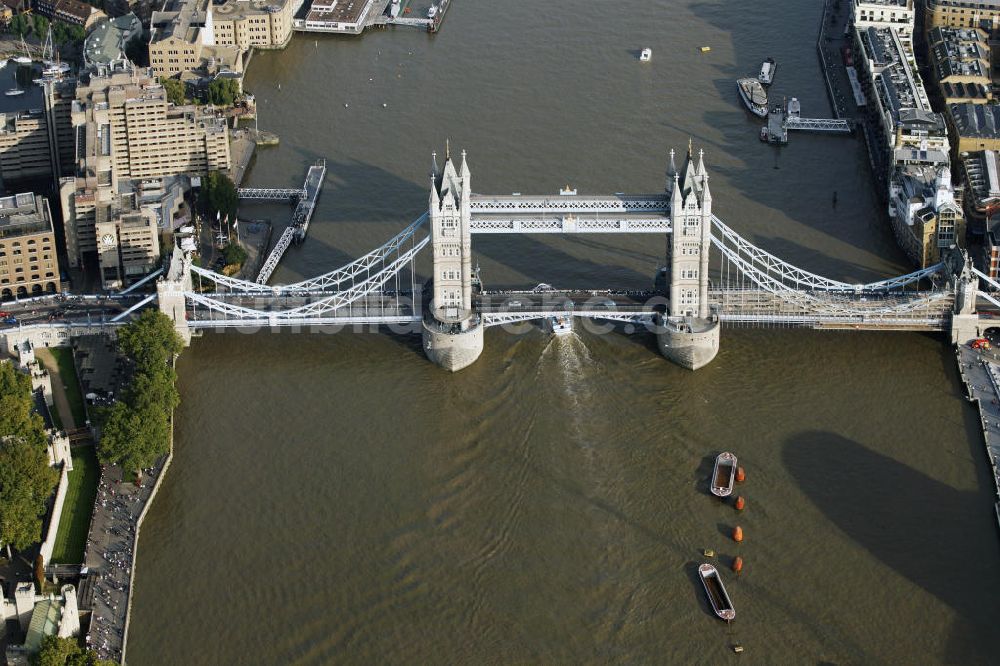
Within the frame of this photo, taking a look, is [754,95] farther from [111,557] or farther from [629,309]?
[111,557]

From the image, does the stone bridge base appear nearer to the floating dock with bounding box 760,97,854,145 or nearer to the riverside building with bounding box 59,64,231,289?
the riverside building with bounding box 59,64,231,289

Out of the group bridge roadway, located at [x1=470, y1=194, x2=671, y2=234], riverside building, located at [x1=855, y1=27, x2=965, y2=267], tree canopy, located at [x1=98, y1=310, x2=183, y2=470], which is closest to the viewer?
tree canopy, located at [x1=98, y1=310, x2=183, y2=470]

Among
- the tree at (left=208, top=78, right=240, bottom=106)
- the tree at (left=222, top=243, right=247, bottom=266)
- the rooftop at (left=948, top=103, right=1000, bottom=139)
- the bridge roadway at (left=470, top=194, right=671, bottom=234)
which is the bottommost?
the tree at (left=222, top=243, right=247, bottom=266)

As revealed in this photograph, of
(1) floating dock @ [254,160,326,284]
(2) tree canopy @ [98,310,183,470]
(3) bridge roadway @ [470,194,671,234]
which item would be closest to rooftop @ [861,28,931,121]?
→ (3) bridge roadway @ [470,194,671,234]

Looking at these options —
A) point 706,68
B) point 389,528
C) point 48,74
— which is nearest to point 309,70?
point 48,74

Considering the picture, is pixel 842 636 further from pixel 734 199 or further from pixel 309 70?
pixel 309 70

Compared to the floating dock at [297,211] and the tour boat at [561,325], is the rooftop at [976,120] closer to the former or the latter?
the tour boat at [561,325]
